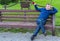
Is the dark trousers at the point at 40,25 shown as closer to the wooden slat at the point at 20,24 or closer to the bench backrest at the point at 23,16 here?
the wooden slat at the point at 20,24

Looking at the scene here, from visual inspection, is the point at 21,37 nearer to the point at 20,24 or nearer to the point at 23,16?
the point at 20,24

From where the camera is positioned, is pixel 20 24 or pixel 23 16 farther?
pixel 23 16

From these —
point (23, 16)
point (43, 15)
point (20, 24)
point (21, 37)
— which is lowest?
point (21, 37)

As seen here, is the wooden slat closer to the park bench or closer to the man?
the park bench

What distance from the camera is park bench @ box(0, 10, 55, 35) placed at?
26.8 feet

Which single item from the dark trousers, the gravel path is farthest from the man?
the gravel path

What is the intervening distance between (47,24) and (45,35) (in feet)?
1.89

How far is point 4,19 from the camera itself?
890 centimetres

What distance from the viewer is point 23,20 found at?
8727 millimetres

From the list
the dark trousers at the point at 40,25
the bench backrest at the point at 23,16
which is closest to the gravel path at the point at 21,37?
the dark trousers at the point at 40,25

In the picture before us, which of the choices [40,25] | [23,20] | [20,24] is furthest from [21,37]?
[23,20]

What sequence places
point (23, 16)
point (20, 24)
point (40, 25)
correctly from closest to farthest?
point (40, 25) < point (20, 24) < point (23, 16)

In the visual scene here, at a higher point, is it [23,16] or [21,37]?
[23,16]

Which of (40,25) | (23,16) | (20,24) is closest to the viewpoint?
(40,25)
